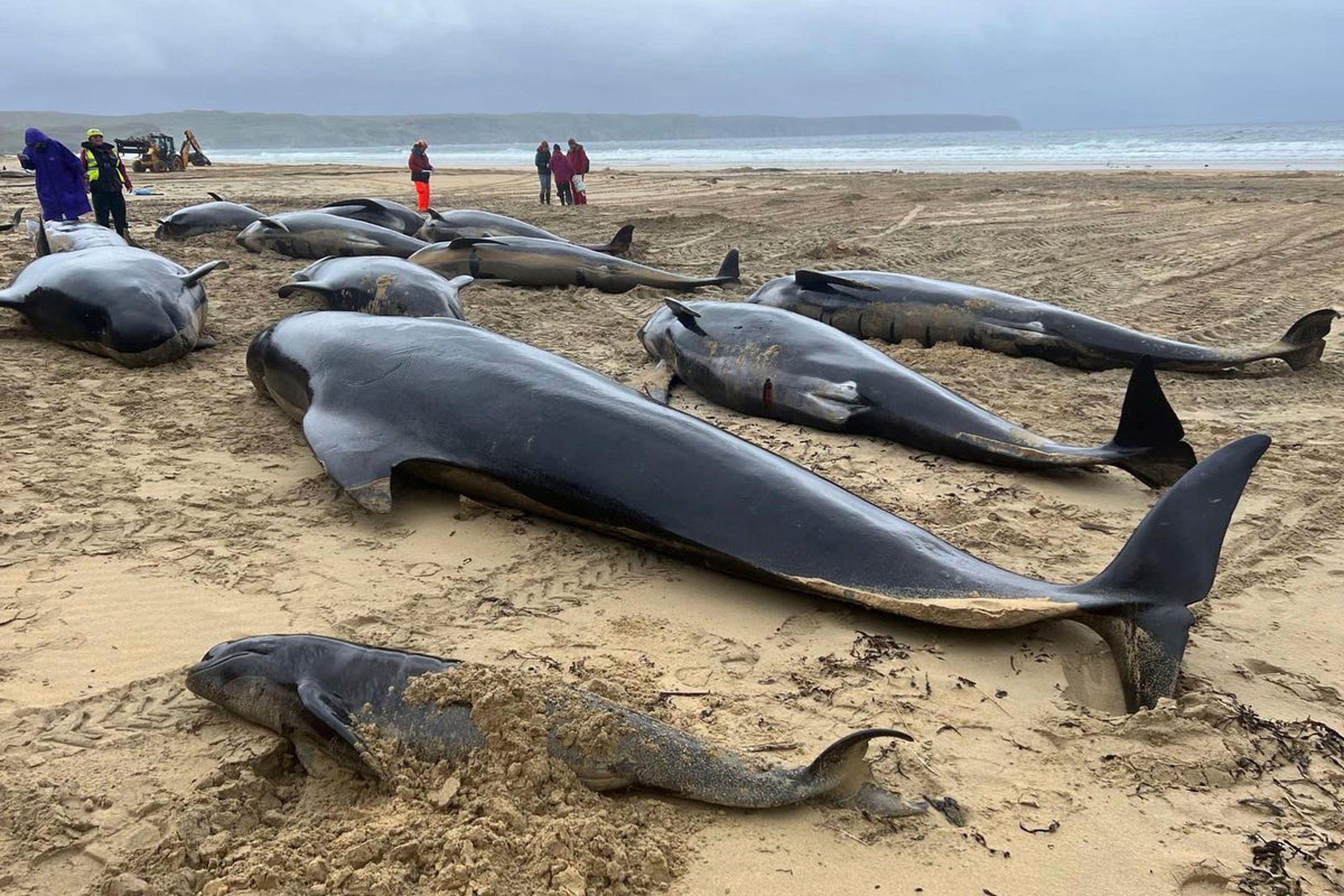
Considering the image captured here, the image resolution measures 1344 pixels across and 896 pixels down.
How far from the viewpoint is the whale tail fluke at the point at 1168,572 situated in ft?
10.7

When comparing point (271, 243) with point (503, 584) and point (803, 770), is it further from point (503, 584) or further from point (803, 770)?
point (803, 770)

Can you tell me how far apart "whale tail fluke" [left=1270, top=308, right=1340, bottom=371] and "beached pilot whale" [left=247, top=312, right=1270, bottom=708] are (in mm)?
5029

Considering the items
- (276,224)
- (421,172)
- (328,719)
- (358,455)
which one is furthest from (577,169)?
(328,719)

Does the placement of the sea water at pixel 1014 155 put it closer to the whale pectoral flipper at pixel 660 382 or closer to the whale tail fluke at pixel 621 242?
the whale tail fluke at pixel 621 242

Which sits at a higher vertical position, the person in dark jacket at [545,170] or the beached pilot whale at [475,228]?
the person in dark jacket at [545,170]

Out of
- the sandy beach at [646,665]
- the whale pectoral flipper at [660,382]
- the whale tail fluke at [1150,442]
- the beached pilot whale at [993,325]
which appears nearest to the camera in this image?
the sandy beach at [646,665]

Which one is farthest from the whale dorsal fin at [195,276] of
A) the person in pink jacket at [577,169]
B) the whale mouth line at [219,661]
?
the person in pink jacket at [577,169]

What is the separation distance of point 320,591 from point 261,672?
848 millimetres

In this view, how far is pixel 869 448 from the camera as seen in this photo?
585 cm

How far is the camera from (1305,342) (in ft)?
24.5

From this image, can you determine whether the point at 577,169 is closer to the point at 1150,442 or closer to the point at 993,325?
the point at 993,325

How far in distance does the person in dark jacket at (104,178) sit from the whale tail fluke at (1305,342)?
14.6m

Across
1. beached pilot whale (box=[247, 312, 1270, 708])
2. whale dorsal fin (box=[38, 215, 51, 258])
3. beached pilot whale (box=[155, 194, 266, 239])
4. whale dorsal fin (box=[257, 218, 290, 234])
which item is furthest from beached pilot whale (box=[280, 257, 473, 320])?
beached pilot whale (box=[155, 194, 266, 239])

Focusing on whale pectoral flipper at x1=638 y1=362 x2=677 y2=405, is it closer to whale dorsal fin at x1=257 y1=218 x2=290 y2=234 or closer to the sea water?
whale dorsal fin at x1=257 y1=218 x2=290 y2=234
